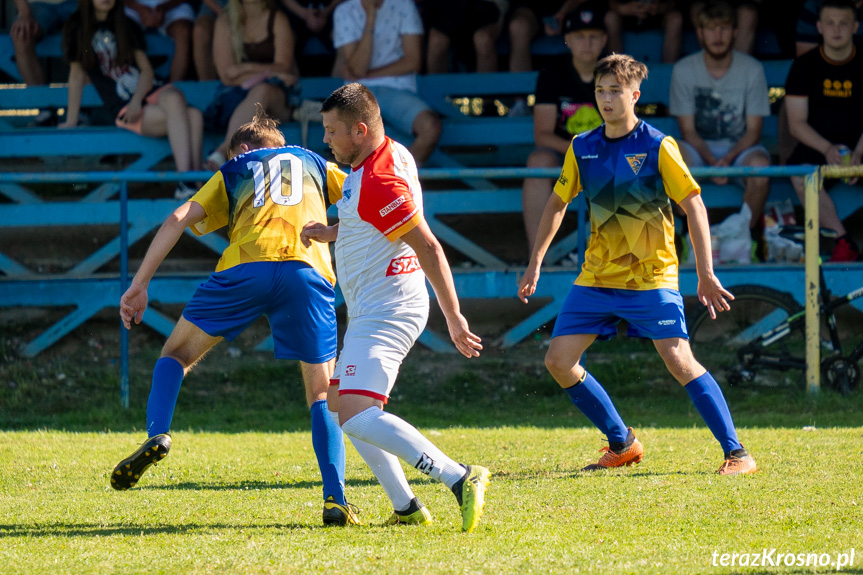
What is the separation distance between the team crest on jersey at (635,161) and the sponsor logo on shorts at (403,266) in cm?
161

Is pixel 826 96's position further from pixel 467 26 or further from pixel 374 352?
pixel 374 352

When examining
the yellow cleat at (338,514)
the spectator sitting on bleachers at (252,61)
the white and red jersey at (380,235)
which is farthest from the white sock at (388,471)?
the spectator sitting on bleachers at (252,61)

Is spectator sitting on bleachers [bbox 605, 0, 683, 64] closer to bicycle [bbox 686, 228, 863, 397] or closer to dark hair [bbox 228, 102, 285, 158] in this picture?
bicycle [bbox 686, 228, 863, 397]

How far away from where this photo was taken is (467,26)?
10219mm

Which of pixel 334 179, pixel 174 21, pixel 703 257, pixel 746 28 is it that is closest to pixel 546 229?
pixel 703 257

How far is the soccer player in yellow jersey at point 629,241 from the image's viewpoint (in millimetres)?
5297

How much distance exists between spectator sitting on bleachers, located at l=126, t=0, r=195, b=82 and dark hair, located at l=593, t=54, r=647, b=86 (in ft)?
19.5

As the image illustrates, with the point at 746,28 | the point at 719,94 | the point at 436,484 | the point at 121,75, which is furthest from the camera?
the point at 746,28

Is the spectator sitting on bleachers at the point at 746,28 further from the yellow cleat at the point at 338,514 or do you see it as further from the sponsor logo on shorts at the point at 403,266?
the yellow cleat at the point at 338,514

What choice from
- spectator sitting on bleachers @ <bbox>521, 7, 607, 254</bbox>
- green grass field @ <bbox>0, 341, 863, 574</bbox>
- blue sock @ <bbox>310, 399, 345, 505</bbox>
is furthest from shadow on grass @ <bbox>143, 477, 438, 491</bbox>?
spectator sitting on bleachers @ <bbox>521, 7, 607, 254</bbox>

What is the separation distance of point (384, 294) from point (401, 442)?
60 centimetres

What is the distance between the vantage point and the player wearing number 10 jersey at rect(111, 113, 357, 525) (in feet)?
15.6

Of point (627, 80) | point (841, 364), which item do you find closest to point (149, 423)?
point (627, 80)

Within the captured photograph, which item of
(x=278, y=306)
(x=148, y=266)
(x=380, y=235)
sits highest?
(x=380, y=235)
